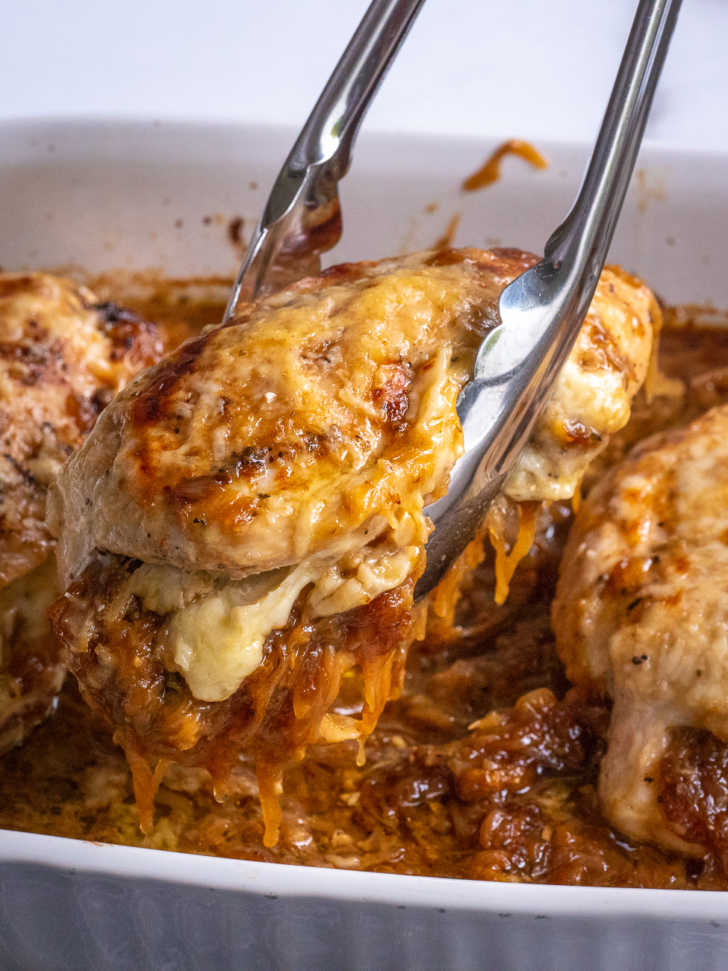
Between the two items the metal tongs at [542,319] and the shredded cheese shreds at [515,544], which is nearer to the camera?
the metal tongs at [542,319]

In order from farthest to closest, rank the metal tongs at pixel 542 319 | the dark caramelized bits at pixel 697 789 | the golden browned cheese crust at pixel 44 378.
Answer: the golden browned cheese crust at pixel 44 378
the dark caramelized bits at pixel 697 789
the metal tongs at pixel 542 319

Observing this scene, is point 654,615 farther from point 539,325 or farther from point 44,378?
point 44,378

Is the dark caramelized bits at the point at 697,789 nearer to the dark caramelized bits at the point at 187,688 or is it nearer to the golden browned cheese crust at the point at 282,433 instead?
the dark caramelized bits at the point at 187,688

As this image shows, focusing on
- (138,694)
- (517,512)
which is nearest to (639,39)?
(517,512)

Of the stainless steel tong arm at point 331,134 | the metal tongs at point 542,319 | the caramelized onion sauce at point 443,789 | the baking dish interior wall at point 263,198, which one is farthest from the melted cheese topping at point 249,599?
the baking dish interior wall at point 263,198

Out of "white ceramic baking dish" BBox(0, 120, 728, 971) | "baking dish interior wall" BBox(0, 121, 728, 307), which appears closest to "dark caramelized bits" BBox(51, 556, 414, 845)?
Result: "white ceramic baking dish" BBox(0, 120, 728, 971)

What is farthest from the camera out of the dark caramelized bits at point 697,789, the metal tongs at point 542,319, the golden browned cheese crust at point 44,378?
the golden browned cheese crust at point 44,378

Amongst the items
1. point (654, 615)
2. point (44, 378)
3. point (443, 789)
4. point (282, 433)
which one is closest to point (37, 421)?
point (44, 378)
